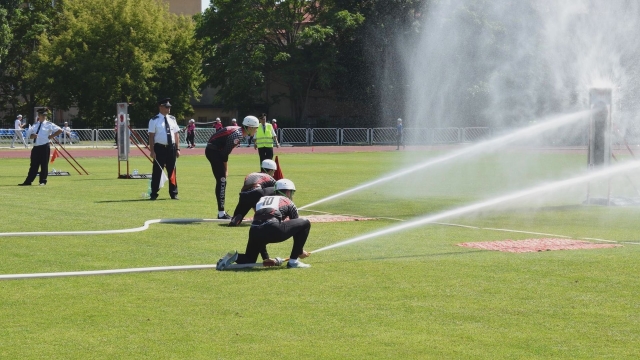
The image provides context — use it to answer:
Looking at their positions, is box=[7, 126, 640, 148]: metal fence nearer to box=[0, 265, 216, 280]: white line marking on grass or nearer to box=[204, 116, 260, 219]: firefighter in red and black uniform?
box=[204, 116, 260, 219]: firefighter in red and black uniform

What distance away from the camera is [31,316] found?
28.8ft

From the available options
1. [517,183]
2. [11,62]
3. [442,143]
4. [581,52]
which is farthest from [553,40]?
[11,62]

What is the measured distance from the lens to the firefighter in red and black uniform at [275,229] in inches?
459

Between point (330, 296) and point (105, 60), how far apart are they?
71580mm

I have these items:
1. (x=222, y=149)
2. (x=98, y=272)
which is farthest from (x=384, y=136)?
(x=98, y=272)

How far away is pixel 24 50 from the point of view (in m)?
86.4

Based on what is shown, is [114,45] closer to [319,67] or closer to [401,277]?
[319,67]

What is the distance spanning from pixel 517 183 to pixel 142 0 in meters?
59.9

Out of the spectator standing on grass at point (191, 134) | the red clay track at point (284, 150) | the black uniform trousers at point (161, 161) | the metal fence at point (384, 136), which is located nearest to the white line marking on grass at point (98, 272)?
the black uniform trousers at point (161, 161)

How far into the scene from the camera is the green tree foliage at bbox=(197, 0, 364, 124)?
75.2m

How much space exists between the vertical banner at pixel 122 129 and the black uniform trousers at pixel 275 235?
18.5 m

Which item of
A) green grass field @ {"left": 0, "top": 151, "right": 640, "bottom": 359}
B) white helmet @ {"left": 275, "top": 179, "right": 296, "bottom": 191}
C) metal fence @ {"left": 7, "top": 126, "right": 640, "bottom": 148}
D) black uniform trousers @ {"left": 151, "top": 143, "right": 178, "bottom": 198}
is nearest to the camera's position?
green grass field @ {"left": 0, "top": 151, "right": 640, "bottom": 359}

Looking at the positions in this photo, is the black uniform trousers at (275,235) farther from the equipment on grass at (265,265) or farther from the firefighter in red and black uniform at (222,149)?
the firefighter in red and black uniform at (222,149)

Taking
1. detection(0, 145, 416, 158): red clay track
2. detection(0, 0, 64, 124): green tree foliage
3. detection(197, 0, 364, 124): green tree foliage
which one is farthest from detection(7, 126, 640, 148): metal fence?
detection(0, 0, 64, 124): green tree foliage
